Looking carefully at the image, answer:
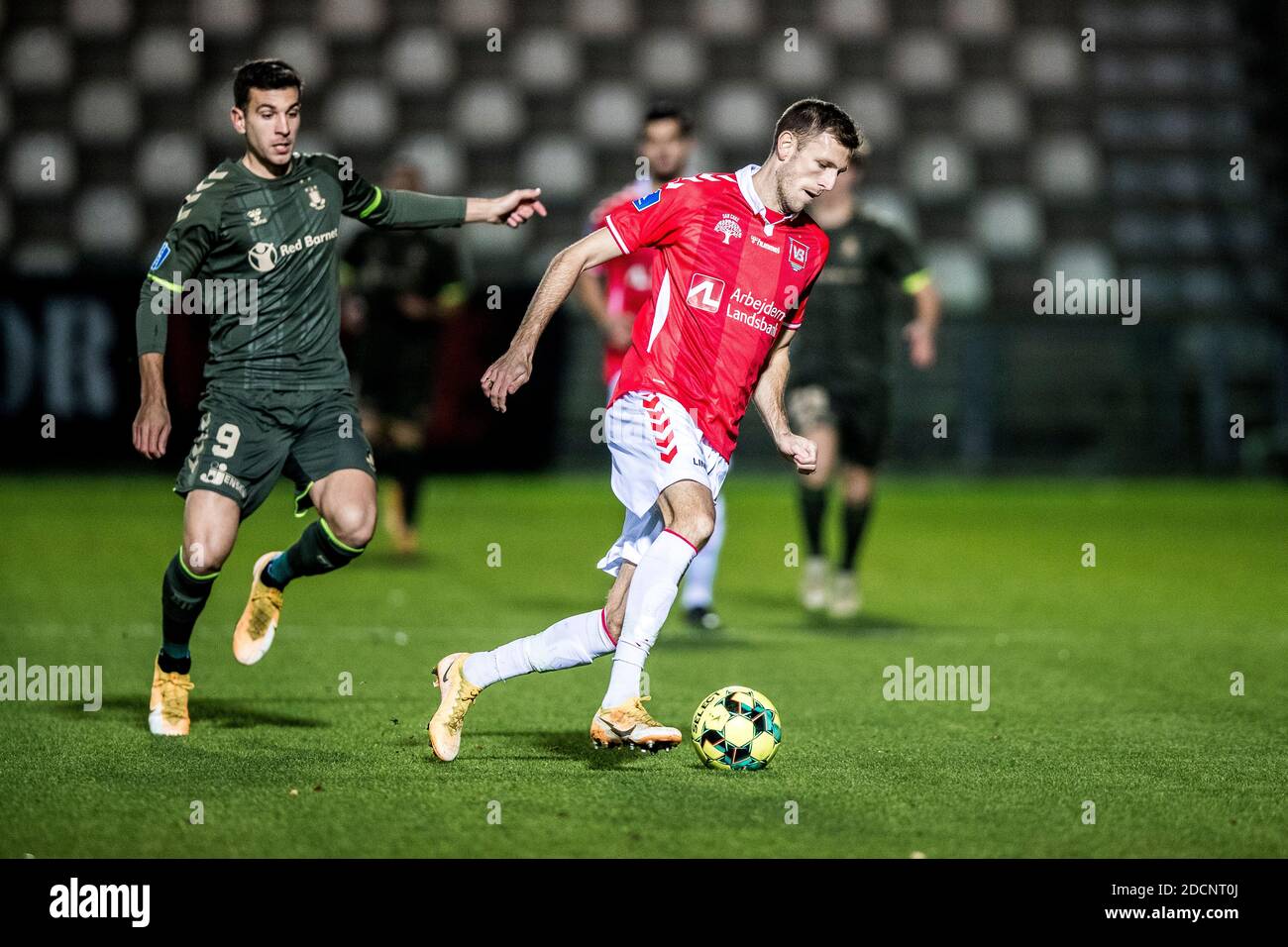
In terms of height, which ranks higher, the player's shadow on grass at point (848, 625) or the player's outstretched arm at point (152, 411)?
the player's outstretched arm at point (152, 411)

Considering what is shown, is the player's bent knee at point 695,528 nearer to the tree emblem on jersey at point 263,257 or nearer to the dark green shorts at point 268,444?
the dark green shorts at point 268,444

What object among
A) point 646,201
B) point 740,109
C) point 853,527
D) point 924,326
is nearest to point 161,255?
point 646,201

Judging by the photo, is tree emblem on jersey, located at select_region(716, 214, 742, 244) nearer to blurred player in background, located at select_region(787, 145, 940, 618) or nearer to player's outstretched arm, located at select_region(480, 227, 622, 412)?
player's outstretched arm, located at select_region(480, 227, 622, 412)

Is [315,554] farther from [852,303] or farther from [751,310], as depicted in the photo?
[852,303]

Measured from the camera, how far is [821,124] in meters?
5.06

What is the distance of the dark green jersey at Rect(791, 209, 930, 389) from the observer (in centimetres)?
920

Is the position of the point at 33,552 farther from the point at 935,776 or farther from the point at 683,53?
the point at 683,53

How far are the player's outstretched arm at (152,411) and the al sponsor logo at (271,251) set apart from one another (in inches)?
17.2

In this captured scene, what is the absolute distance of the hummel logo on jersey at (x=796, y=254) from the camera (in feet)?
17.4

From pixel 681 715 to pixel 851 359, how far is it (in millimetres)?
3707

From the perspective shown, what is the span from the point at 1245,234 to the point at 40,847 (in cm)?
1841

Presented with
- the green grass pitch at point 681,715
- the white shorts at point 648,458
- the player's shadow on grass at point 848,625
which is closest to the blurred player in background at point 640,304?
the green grass pitch at point 681,715

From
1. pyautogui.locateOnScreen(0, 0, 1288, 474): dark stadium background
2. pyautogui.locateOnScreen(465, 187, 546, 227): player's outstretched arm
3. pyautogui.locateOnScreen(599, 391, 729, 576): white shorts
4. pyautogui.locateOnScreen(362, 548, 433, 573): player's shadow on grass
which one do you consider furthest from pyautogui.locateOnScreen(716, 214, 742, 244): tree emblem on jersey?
pyautogui.locateOnScreen(0, 0, 1288, 474): dark stadium background
